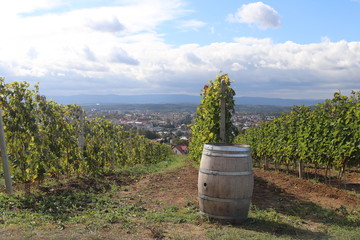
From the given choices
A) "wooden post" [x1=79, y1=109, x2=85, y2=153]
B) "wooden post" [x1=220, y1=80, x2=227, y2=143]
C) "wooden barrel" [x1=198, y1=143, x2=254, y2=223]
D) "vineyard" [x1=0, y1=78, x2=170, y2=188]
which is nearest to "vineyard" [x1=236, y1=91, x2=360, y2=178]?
"wooden post" [x1=220, y1=80, x2=227, y2=143]

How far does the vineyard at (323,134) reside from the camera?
8773 mm

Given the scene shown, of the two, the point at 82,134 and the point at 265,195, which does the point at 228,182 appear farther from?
the point at 82,134

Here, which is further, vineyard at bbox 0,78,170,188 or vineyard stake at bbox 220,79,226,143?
vineyard stake at bbox 220,79,226,143

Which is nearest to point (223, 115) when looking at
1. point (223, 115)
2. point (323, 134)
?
point (223, 115)

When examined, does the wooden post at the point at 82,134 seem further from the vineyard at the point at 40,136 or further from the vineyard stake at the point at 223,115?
the vineyard stake at the point at 223,115

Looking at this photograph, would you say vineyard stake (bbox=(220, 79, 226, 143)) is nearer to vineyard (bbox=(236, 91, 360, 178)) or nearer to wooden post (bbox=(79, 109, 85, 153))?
vineyard (bbox=(236, 91, 360, 178))

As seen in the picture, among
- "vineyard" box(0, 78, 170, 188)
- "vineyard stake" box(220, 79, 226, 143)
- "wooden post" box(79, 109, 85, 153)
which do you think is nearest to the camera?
"vineyard" box(0, 78, 170, 188)

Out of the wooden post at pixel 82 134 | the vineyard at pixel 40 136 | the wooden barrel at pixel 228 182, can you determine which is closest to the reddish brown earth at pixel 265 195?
the wooden barrel at pixel 228 182

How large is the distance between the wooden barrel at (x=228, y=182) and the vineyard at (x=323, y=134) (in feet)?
15.9

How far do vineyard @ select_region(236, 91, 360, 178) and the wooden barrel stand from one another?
4.84 m

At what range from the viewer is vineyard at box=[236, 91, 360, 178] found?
8.77 meters

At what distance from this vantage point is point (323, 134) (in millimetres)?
10250

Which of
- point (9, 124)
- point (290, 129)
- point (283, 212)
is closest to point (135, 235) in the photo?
point (283, 212)

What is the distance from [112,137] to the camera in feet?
51.3
